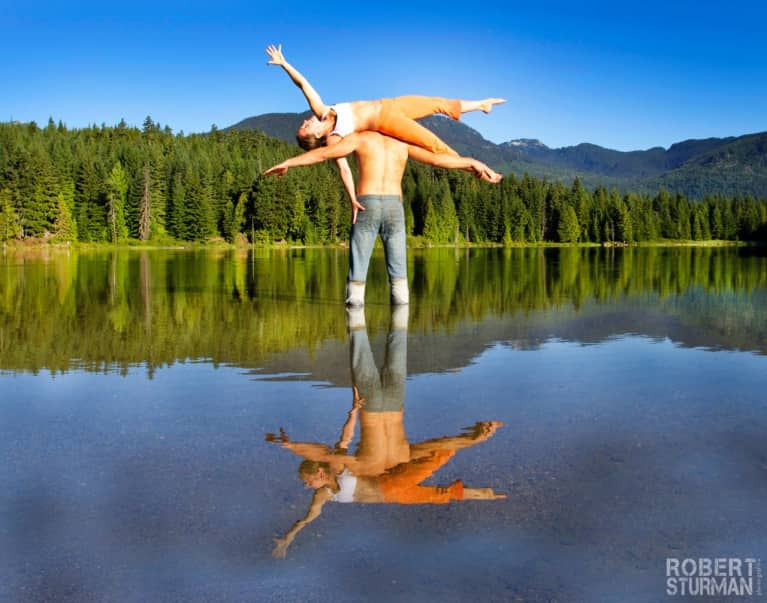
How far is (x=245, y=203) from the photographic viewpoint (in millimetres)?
103750

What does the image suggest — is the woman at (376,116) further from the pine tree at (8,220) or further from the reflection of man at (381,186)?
the pine tree at (8,220)

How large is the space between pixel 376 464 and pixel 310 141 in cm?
820

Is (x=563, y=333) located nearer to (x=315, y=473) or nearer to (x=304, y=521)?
(x=315, y=473)

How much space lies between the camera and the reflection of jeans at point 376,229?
11.9 metres

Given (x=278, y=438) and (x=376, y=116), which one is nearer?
(x=278, y=438)

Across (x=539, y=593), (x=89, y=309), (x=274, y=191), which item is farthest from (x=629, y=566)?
(x=274, y=191)

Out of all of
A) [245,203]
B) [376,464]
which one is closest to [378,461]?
[376,464]

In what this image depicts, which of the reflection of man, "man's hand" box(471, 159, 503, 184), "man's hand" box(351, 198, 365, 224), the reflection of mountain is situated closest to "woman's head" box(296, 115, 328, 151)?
the reflection of man

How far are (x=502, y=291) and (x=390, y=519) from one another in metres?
15.0

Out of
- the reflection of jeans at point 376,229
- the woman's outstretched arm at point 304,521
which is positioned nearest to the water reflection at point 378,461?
the woman's outstretched arm at point 304,521

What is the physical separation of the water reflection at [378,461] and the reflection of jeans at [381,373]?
0.01 metres

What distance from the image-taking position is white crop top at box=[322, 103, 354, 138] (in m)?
11.3

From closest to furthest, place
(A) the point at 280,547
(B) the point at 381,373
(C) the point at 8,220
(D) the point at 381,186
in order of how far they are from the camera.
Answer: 1. (A) the point at 280,547
2. (B) the point at 381,373
3. (D) the point at 381,186
4. (C) the point at 8,220

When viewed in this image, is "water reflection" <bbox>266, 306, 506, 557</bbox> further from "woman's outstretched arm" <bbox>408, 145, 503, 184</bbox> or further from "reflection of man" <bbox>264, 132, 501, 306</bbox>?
"woman's outstretched arm" <bbox>408, 145, 503, 184</bbox>
